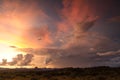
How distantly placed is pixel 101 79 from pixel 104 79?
1.69 m

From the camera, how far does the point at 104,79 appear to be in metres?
117

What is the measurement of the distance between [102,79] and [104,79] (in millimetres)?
1313

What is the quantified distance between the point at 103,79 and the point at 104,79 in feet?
2.95

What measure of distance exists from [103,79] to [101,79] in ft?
3.31

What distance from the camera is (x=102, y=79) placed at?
4651 inches

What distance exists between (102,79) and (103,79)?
51cm

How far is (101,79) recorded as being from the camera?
118 m
